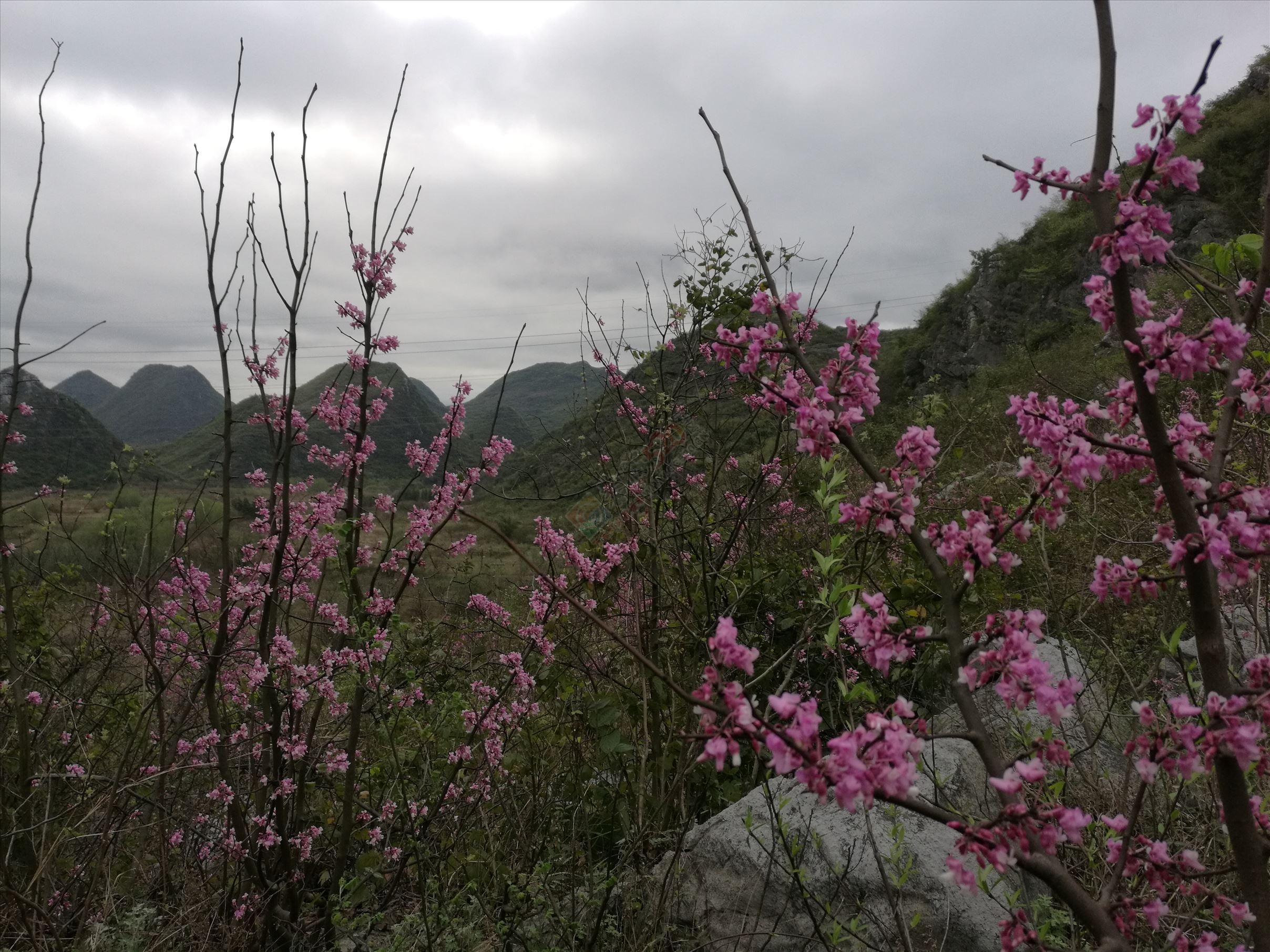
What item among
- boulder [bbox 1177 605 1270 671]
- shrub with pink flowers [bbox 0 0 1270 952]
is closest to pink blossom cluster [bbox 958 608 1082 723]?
shrub with pink flowers [bbox 0 0 1270 952]

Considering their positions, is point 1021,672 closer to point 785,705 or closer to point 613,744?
point 785,705

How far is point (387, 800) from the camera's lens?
3986 millimetres

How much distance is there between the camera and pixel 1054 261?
22297 millimetres

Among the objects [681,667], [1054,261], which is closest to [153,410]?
[1054,261]

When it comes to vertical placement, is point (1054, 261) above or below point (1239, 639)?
above

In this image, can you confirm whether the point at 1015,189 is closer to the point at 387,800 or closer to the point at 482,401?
the point at 387,800

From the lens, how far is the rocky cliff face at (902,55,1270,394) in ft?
56.9

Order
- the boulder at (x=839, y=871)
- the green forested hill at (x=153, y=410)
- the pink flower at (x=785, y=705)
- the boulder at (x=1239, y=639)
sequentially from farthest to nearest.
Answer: the green forested hill at (x=153, y=410)
the boulder at (x=1239, y=639)
the boulder at (x=839, y=871)
the pink flower at (x=785, y=705)

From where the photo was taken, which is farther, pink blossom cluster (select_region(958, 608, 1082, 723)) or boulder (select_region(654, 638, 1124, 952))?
boulder (select_region(654, 638, 1124, 952))

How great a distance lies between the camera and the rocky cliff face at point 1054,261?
1734 centimetres

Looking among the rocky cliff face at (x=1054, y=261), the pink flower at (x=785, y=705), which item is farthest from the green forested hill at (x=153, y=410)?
the pink flower at (x=785, y=705)

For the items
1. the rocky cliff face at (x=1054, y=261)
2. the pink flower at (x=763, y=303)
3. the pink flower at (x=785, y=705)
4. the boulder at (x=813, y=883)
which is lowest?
the boulder at (x=813, y=883)

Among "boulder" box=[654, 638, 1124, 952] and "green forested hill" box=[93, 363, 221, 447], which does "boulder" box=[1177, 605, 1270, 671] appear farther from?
"green forested hill" box=[93, 363, 221, 447]

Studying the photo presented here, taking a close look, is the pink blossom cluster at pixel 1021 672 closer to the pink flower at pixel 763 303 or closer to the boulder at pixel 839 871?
the pink flower at pixel 763 303
